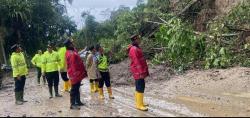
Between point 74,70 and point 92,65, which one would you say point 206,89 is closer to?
point 92,65

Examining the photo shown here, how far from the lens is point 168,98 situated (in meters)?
13.2

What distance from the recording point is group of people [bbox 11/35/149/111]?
11.1 m

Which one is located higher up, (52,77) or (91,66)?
(91,66)

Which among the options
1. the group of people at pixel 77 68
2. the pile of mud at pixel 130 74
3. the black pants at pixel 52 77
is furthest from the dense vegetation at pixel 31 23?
the black pants at pixel 52 77

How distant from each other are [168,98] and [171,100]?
1.29 ft

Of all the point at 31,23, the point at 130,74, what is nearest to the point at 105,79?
the point at 130,74

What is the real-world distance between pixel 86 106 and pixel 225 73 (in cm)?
496

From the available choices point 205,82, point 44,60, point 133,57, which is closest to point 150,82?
point 205,82

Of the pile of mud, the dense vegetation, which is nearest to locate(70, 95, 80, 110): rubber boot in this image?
the pile of mud

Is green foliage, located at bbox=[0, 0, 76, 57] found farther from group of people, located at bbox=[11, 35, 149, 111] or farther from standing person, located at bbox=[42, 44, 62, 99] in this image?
standing person, located at bbox=[42, 44, 62, 99]

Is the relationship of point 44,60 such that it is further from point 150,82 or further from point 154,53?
point 154,53

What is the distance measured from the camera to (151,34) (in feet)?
75.2

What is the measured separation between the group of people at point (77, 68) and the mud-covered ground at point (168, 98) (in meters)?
0.38

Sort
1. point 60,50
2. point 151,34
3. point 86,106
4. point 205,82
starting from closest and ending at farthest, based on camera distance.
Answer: point 86,106
point 205,82
point 60,50
point 151,34
